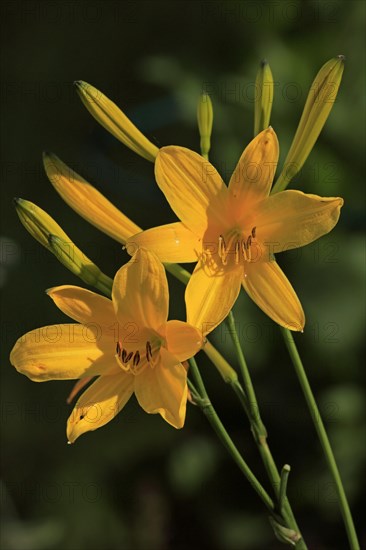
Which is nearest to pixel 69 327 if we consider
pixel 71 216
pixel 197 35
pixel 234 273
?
pixel 234 273

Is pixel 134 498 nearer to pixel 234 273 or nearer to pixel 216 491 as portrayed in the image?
pixel 216 491

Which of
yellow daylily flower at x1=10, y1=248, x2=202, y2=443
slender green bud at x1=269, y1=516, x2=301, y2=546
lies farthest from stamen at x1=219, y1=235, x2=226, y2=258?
slender green bud at x1=269, y1=516, x2=301, y2=546

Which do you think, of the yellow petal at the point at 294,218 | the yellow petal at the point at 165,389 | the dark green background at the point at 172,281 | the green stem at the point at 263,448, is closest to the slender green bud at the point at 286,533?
the green stem at the point at 263,448

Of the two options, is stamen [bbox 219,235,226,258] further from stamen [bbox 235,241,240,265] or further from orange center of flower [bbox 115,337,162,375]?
orange center of flower [bbox 115,337,162,375]

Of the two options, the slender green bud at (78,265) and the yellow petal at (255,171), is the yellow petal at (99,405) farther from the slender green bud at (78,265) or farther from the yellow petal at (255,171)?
the yellow petal at (255,171)

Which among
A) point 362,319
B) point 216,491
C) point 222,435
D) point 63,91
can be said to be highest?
point 63,91

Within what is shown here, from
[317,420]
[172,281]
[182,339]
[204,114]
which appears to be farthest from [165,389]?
[172,281]

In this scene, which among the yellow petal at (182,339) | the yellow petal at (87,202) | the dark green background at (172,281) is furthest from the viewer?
the dark green background at (172,281)
